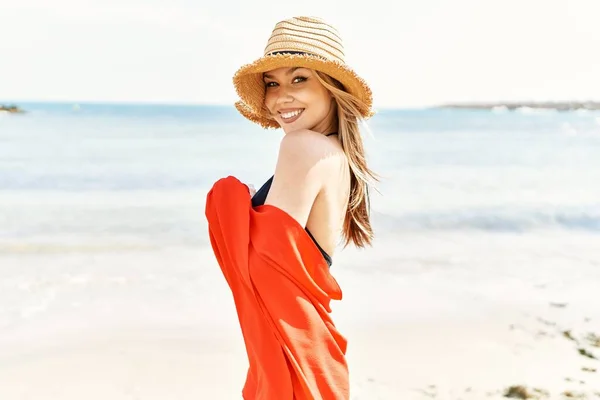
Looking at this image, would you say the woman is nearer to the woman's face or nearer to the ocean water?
the woman's face

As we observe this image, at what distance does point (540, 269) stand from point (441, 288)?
4.19 ft

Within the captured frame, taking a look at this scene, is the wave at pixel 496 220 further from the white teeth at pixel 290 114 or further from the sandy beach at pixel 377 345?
the white teeth at pixel 290 114

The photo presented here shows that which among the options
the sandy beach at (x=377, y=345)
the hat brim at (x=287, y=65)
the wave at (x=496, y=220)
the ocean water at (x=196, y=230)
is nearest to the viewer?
the hat brim at (x=287, y=65)

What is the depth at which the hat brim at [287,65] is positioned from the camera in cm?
200

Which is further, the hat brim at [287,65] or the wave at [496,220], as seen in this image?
the wave at [496,220]

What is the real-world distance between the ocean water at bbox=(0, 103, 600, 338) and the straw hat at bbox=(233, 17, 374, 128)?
0.17 m

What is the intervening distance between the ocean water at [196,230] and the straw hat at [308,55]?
0.17 meters

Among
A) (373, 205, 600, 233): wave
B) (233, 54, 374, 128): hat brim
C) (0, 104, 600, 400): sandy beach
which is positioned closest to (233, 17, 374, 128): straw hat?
(233, 54, 374, 128): hat brim

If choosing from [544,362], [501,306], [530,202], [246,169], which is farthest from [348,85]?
[246,169]

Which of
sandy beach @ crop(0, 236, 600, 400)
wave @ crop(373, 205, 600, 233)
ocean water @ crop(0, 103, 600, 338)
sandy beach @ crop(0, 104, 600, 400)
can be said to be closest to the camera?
sandy beach @ crop(0, 236, 600, 400)

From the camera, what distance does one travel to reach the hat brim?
200cm

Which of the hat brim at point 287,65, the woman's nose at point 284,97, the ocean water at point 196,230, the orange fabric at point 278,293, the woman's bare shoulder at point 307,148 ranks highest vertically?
the hat brim at point 287,65

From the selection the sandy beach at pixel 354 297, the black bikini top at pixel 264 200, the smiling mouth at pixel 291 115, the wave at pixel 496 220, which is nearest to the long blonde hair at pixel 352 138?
the smiling mouth at pixel 291 115

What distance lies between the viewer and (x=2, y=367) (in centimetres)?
422
